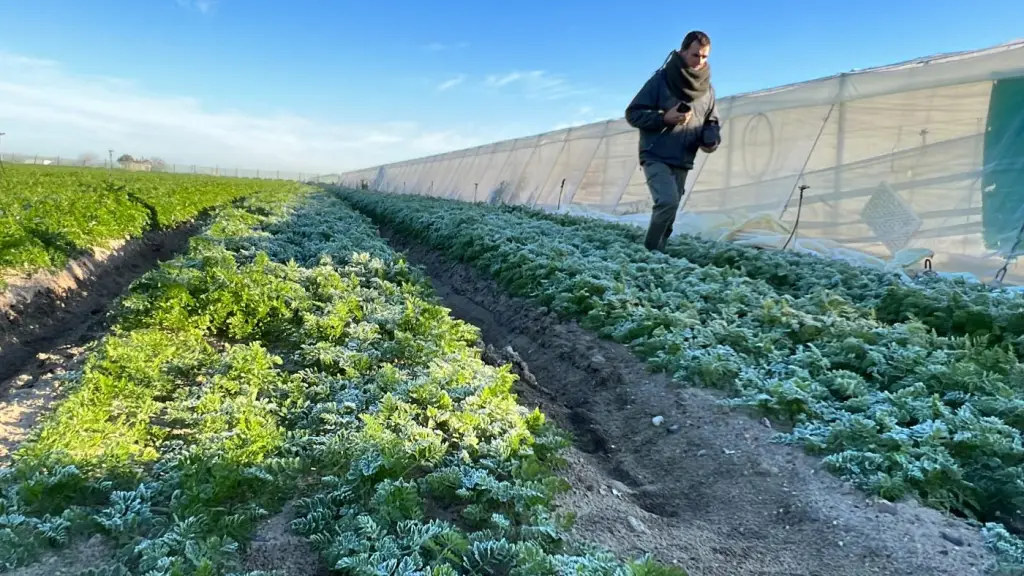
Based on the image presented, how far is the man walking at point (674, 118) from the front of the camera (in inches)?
316

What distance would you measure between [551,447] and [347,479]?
1139 mm

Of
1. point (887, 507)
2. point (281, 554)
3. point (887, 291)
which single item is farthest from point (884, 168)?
point (281, 554)

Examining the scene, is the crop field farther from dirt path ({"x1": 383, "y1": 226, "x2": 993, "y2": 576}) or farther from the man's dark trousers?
the man's dark trousers

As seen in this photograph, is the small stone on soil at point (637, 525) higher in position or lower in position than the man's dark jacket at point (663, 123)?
lower

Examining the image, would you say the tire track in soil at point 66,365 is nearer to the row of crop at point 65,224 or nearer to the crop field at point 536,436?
the crop field at point 536,436

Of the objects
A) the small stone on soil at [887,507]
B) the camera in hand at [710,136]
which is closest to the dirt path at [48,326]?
the small stone on soil at [887,507]

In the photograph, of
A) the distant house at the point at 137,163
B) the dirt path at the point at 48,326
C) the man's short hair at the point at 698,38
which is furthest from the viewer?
the distant house at the point at 137,163

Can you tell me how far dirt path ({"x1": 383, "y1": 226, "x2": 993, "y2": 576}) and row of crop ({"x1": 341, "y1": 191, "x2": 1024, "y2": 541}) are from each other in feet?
0.63

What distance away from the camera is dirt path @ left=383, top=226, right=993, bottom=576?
263 cm

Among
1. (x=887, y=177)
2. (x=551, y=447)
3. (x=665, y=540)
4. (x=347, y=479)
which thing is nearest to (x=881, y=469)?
(x=665, y=540)

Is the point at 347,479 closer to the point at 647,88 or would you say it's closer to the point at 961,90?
the point at 647,88

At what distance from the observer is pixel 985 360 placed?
13.6 feet

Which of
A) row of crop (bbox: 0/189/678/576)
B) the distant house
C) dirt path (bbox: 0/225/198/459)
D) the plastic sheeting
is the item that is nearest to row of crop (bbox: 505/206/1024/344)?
the plastic sheeting

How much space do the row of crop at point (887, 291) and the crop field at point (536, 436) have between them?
0.13 feet
